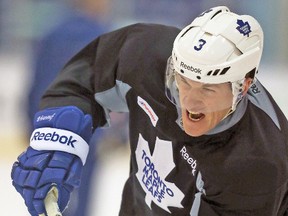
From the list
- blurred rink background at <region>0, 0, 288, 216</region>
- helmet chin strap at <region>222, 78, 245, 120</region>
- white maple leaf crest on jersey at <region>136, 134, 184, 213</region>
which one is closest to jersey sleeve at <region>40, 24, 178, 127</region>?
white maple leaf crest on jersey at <region>136, 134, 184, 213</region>

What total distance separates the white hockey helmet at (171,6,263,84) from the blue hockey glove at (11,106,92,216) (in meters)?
0.27

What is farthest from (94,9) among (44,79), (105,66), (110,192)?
(105,66)

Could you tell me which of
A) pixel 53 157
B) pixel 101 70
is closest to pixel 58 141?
pixel 53 157

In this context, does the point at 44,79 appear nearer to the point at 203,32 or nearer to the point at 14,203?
the point at 14,203

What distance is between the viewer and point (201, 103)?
1.44 m

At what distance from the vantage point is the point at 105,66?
1.67 metres

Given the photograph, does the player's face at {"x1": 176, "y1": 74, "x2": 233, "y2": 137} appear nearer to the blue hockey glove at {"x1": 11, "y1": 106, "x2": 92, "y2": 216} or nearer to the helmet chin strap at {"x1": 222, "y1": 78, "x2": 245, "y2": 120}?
the helmet chin strap at {"x1": 222, "y1": 78, "x2": 245, "y2": 120}

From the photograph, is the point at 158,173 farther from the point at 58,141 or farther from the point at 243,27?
the point at 243,27

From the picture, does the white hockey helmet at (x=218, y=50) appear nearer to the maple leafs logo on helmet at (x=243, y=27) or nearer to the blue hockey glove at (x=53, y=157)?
the maple leafs logo on helmet at (x=243, y=27)

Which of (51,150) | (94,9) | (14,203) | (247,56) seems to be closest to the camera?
(247,56)

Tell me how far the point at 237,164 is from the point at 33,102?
1.06 metres

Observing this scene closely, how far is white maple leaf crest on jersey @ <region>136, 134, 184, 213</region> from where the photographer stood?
1594 millimetres

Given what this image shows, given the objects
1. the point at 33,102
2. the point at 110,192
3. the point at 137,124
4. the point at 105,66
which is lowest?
the point at 110,192

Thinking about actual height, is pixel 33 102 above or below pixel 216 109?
below
